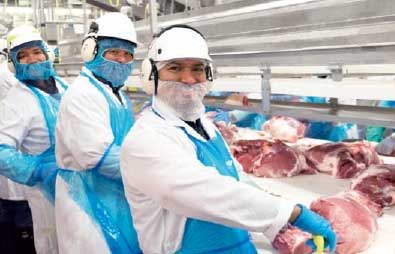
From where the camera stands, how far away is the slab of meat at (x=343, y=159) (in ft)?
8.11

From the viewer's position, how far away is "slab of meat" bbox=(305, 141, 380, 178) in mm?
2471

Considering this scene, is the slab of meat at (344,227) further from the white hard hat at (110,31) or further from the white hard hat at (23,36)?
the white hard hat at (23,36)

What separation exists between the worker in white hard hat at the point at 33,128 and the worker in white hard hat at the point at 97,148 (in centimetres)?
24

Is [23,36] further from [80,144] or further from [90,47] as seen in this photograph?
[80,144]

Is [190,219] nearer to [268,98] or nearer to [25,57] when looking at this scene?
[268,98]

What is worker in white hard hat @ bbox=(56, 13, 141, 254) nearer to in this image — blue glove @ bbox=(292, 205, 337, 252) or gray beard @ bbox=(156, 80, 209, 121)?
gray beard @ bbox=(156, 80, 209, 121)

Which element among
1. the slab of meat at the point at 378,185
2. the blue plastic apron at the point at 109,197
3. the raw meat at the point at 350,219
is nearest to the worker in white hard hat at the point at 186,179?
the raw meat at the point at 350,219

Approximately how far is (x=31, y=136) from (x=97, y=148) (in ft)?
2.34

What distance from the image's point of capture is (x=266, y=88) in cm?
221

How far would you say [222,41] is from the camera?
2570 mm

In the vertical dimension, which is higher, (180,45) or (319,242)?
(180,45)

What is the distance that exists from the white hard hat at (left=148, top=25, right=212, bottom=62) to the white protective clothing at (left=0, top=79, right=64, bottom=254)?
4.17 feet

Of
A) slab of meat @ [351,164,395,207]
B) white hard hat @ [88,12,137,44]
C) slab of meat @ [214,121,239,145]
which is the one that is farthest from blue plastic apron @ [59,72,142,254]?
slab of meat @ [214,121,239,145]

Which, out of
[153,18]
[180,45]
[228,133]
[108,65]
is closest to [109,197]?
[108,65]
